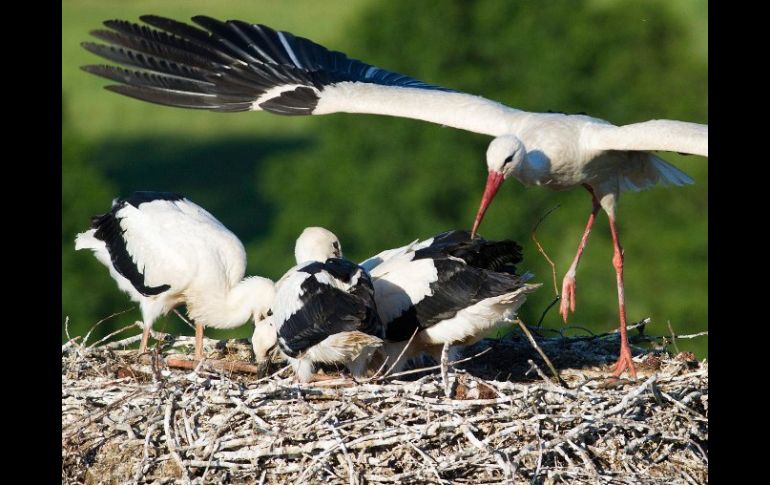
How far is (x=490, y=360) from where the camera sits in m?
8.99

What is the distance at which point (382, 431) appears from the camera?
700 centimetres

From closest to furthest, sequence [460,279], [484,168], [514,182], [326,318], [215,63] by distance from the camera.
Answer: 1. [326,318]
2. [460,279]
3. [215,63]
4. [514,182]
5. [484,168]

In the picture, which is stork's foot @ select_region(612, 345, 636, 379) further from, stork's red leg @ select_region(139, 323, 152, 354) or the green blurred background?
the green blurred background

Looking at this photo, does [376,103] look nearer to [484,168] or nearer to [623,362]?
[623,362]

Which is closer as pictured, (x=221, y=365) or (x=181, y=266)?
(x=221, y=365)

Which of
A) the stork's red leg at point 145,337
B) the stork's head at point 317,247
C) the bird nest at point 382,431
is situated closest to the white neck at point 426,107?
the stork's head at point 317,247

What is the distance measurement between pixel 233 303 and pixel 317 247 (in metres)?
0.71

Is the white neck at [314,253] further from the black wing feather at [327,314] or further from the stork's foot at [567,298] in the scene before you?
the stork's foot at [567,298]

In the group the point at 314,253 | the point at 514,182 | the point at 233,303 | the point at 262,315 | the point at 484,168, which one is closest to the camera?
the point at 314,253

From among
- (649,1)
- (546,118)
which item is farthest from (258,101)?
(649,1)

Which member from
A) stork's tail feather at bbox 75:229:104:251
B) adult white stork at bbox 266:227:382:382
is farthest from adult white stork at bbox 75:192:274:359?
adult white stork at bbox 266:227:382:382

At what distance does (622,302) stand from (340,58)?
126 inches

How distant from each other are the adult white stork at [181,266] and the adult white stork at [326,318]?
2.72 ft

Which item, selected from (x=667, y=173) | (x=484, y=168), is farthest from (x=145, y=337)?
(x=484, y=168)
